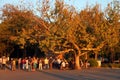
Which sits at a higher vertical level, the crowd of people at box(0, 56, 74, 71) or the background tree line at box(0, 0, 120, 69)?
the background tree line at box(0, 0, 120, 69)

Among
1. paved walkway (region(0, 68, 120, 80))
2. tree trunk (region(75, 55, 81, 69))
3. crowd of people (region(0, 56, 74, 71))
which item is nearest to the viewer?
paved walkway (region(0, 68, 120, 80))

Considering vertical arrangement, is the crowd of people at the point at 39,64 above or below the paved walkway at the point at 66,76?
above

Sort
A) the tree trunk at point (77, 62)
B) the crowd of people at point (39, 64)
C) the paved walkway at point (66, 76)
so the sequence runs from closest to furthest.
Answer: the paved walkway at point (66, 76) < the crowd of people at point (39, 64) < the tree trunk at point (77, 62)

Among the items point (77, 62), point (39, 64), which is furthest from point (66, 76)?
point (77, 62)

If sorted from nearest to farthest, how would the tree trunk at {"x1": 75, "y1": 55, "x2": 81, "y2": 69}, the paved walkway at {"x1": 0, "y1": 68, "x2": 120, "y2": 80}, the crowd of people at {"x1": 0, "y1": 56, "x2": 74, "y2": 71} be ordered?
the paved walkway at {"x1": 0, "y1": 68, "x2": 120, "y2": 80} < the crowd of people at {"x1": 0, "y1": 56, "x2": 74, "y2": 71} < the tree trunk at {"x1": 75, "y1": 55, "x2": 81, "y2": 69}

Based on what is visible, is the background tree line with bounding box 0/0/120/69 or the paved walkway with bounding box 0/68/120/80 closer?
the paved walkway with bounding box 0/68/120/80

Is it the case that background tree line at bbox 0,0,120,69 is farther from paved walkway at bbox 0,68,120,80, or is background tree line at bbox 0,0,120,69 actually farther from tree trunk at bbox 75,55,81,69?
paved walkway at bbox 0,68,120,80

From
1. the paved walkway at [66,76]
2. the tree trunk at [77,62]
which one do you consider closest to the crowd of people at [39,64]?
the tree trunk at [77,62]

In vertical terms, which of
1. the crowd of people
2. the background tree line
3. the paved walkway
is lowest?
the paved walkway

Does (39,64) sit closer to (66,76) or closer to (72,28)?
(72,28)

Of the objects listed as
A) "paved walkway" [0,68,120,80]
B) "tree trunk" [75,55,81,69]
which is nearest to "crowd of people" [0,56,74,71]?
"tree trunk" [75,55,81,69]

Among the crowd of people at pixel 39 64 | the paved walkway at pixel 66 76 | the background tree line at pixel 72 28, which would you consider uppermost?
the background tree line at pixel 72 28

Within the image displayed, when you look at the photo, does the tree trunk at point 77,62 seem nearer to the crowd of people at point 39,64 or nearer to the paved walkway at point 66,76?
the crowd of people at point 39,64

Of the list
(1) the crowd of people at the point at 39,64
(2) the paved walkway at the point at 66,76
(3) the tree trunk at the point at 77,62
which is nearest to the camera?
(2) the paved walkway at the point at 66,76
